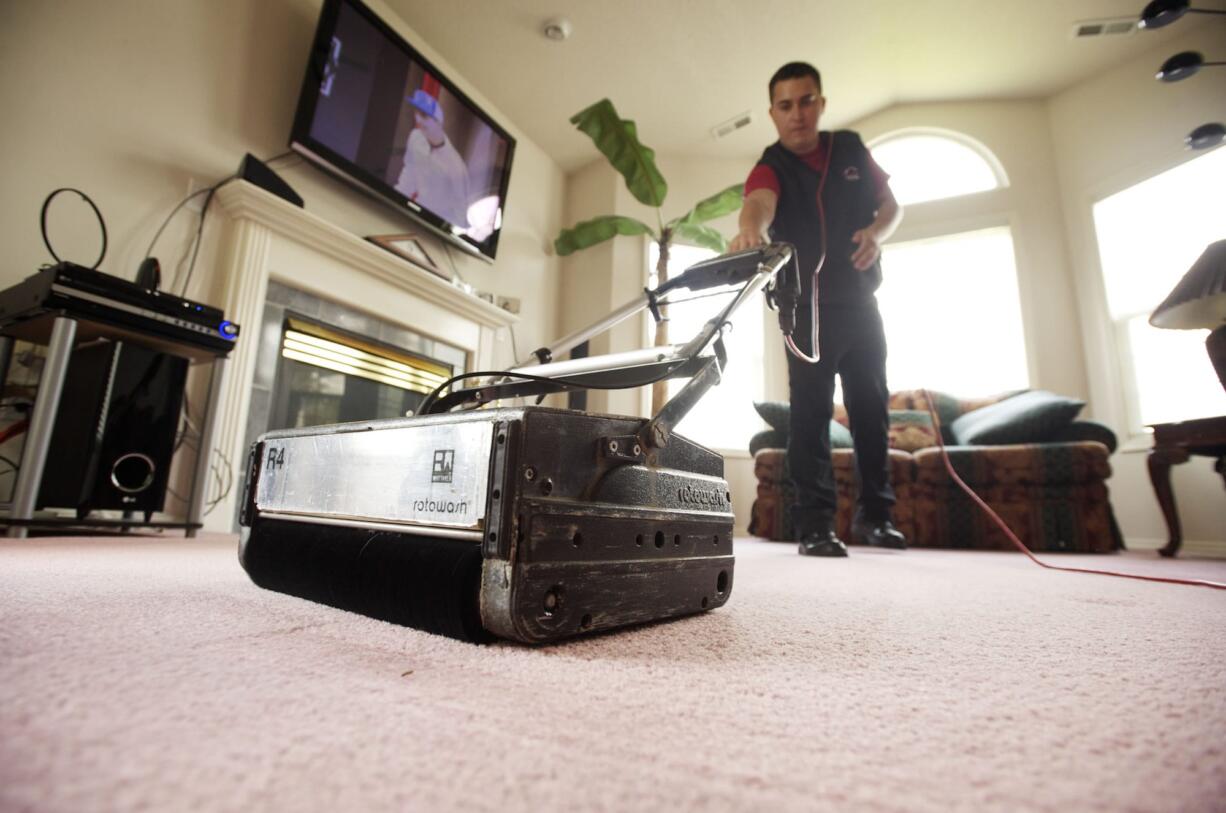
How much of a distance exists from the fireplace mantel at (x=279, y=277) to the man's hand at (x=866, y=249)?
198 centimetres

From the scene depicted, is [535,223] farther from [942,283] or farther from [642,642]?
[642,642]

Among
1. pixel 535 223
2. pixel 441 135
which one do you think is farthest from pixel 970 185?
pixel 441 135

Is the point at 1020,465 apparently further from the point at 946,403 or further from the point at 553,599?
the point at 553,599

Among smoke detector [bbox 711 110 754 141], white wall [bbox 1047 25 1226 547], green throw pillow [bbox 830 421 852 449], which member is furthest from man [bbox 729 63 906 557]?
smoke detector [bbox 711 110 754 141]

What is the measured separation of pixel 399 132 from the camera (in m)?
2.83

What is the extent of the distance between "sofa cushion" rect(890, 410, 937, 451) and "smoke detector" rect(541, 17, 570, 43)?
2.90 metres

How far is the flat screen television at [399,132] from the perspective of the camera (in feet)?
8.03

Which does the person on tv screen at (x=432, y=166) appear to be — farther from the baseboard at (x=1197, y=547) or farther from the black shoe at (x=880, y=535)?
the baseboard at (x=1197, y=547)

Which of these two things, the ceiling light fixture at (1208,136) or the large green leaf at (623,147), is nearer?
the ceiling light fixture at (1208,136)

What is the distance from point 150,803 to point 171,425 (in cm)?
188

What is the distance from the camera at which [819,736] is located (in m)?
0.32

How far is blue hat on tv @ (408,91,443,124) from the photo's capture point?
9.53 ft

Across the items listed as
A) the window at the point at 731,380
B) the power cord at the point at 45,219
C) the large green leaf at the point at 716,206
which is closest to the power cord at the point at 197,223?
the power cord at the point at 45,219

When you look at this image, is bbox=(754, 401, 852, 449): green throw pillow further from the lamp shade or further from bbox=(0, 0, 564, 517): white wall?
bbox=(0, 0, 564, 517): white wall
